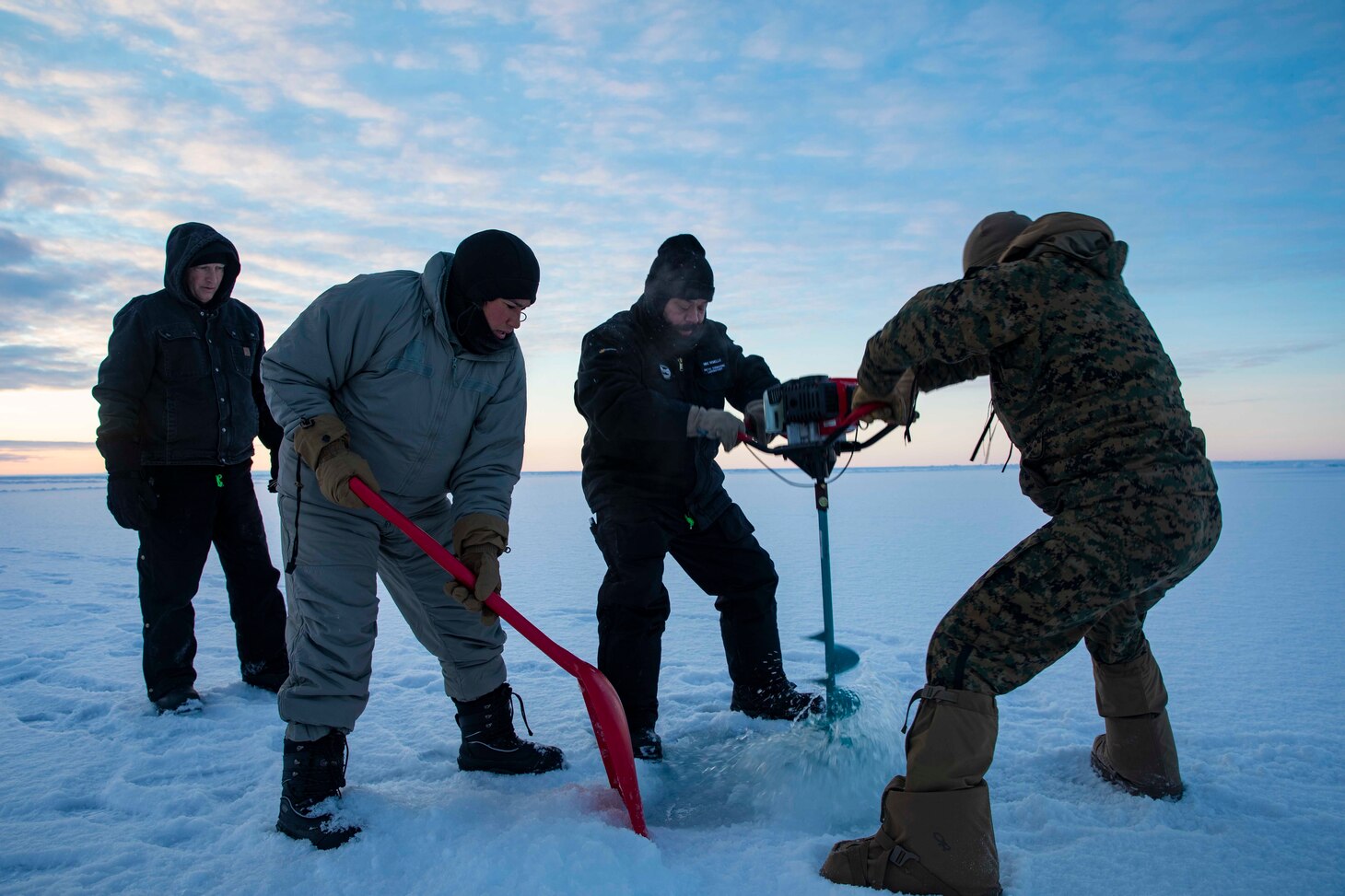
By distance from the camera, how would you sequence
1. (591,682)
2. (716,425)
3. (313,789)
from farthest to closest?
(716,425), (591,682), (313,789)

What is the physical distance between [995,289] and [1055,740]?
184cm

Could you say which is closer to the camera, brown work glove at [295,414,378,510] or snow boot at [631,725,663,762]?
brown work glove at [295,414,378,510]

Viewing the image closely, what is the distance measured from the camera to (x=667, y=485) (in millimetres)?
3094

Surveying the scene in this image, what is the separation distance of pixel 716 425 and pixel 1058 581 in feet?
4.18

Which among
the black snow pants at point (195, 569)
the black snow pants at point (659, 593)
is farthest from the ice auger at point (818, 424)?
the black snow pants at point (195, 569)

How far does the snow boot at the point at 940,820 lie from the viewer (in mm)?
1826

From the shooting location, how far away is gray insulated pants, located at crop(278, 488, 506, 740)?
225 centimetres

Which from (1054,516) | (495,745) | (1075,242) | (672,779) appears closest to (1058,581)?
(1054,516)

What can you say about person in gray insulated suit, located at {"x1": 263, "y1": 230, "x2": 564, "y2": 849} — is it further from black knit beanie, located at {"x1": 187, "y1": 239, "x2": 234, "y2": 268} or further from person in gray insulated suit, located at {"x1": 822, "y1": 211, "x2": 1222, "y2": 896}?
black knit beanie, located at {"x1": 187, "y1": 239, "x2": 234, "y2": 268}

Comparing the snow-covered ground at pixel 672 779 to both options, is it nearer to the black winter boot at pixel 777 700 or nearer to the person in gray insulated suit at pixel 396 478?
the black winter boot at pixel 777 700

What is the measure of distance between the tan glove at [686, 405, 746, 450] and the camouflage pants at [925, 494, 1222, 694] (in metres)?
1.05

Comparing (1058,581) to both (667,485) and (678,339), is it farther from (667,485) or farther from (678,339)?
(678,339)

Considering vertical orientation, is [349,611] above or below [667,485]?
below

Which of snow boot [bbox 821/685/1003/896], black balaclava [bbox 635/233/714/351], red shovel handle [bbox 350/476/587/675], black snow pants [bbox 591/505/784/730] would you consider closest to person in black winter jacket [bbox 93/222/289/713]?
red shovel handle [bbox 350/476/587/675]
